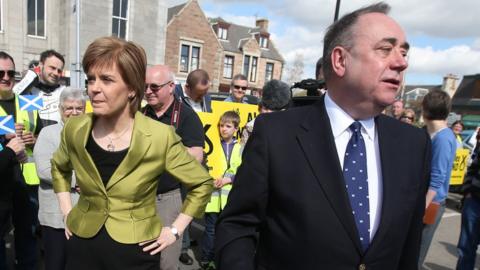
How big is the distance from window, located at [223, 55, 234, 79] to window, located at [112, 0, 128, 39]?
14550 mm

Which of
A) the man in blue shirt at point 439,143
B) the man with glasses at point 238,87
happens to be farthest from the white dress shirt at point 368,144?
the man with glasses at point 238,87

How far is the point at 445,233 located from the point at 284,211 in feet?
21.0

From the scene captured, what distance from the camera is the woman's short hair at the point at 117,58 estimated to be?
183cm

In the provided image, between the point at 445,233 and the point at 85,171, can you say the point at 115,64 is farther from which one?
the point at 445,233

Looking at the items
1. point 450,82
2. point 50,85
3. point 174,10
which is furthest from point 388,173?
point 450,82

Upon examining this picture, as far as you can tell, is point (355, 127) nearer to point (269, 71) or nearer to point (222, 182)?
point (222, 182)

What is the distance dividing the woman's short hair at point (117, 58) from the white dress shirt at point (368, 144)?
1.05 m

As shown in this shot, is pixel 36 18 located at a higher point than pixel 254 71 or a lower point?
higher

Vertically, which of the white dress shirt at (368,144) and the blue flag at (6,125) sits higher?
the white dress shirt at (368,144)

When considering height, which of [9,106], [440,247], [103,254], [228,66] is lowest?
[440,247]

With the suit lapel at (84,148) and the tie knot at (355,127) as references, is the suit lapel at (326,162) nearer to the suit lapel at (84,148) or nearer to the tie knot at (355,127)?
the tie knot at (355,127)

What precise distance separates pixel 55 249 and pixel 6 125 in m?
1.07

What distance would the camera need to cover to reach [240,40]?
4028 centimetres

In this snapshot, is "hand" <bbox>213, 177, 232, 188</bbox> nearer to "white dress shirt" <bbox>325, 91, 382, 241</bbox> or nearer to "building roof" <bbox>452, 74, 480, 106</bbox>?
"white dress shirt" <bbox>325, 91, 382, 241</bbox>
